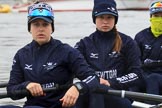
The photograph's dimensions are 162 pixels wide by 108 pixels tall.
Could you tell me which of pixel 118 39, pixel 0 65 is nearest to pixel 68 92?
pixel 118 39

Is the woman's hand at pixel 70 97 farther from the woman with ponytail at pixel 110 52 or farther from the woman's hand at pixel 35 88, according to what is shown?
the woman with ponytail at pixel 110 52

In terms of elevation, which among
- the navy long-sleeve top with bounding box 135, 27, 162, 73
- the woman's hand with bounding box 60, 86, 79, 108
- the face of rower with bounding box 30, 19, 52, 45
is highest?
the face of rower with bounding box 30, 19, 52, 45

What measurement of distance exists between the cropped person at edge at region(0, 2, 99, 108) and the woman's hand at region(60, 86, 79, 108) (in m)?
0.15

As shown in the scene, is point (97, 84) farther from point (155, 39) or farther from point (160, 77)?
point (155, 39)

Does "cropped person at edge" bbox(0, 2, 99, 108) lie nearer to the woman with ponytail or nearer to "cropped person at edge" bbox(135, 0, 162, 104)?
the woman with ponytail

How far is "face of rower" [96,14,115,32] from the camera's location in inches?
230

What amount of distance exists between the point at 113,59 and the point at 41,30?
1.04 meters

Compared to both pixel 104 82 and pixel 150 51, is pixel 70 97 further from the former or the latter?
pixel 150 51

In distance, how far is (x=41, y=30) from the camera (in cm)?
519

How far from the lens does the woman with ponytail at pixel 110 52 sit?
5871 mm

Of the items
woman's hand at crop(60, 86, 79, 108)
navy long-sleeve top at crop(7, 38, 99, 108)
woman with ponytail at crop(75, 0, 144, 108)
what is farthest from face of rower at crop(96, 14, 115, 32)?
woman's hand at crop(60, 86, 79, 108)

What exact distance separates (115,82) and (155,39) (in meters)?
1.57

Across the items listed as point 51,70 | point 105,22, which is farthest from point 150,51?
point 51,70

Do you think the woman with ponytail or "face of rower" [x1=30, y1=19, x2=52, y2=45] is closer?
"face of rower" [x1=30, y1=19, x2=52, y2=45]
